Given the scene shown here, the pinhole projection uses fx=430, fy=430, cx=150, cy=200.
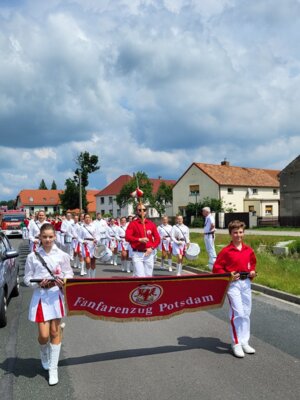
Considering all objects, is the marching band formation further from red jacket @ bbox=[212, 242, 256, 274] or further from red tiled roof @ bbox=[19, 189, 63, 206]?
red tiled roof @ bbox=[19, 189, 63, 206]

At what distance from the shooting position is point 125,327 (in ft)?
22.8

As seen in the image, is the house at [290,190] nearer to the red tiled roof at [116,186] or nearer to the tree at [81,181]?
the tree at [81,181]

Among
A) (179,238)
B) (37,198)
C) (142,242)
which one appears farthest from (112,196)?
(142,242)

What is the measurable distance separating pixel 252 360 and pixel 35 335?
3.22 metres

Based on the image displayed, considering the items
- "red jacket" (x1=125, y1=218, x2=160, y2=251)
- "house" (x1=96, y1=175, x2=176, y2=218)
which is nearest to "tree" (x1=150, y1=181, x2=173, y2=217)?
"house" (x1=96, y1=175, x2=176, y2=218)

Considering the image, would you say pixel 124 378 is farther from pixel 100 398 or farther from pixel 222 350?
pixel 222 350

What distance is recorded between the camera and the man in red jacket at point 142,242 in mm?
7930

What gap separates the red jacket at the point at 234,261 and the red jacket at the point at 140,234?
2579 millimetres

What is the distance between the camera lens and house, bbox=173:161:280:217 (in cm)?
5569

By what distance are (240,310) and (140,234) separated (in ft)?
9.98

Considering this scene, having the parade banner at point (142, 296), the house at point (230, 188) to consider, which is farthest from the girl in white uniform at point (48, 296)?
the house at point (230, 188)

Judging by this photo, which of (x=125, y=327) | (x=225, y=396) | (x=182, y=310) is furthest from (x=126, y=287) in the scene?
(x=125, y=327)

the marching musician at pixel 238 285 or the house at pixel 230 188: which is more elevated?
the house at pixel 230 188

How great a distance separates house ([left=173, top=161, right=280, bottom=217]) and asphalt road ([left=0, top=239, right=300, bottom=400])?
1902 inches
